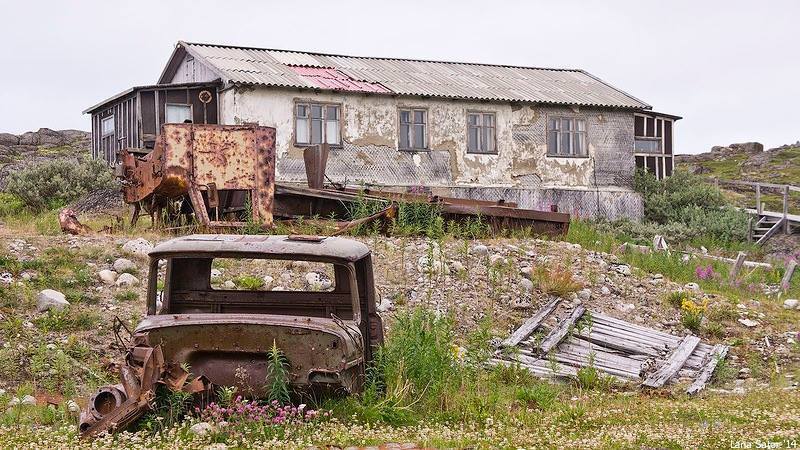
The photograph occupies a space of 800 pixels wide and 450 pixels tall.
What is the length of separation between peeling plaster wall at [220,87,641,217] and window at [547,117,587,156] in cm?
19

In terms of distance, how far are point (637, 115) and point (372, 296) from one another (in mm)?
22372

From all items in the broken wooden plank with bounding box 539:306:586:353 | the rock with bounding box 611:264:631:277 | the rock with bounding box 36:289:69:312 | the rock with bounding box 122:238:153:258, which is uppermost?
the rock with bounding box 122:238:153:258

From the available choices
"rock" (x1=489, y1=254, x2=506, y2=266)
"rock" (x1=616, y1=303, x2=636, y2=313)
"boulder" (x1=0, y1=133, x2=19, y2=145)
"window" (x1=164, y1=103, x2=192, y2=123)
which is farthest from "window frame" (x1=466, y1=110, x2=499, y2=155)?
"boulder" (x1=0, y1=133, x2=19, y2=145)

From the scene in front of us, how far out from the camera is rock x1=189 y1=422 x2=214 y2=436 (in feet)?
20.2

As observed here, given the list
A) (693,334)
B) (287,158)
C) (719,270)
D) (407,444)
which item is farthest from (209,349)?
(287,158)

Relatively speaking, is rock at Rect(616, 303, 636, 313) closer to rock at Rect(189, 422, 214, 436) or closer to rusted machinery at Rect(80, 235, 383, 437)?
rusted machinery at Rect(80, 235, 383, 437)

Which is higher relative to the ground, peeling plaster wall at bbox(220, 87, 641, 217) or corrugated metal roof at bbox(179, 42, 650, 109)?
corrugated metal roof at bbox(179, 42, 650, 109)

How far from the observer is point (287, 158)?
2344 centimetres

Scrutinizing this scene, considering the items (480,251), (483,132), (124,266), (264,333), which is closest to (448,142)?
(483,132)

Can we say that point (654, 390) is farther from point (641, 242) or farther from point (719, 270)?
point (641, 242)

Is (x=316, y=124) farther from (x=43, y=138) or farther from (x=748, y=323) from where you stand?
(x=43, y=138)

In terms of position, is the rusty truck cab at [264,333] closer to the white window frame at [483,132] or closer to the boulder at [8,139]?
the white window frame at [483,132]

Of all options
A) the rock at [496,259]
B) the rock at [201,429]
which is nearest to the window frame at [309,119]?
the rock at [496,259]

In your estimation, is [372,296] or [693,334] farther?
[693,334]
